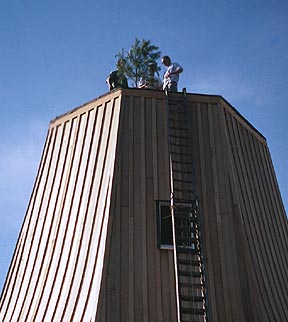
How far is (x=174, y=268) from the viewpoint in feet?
32.0

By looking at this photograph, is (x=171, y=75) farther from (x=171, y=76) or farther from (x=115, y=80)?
(x=115, y=80)

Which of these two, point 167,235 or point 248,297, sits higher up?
point 167,235

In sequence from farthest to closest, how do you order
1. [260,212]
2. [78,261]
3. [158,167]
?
[260,212], [158,167], [78,261]

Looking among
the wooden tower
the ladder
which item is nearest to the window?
the wooden tower

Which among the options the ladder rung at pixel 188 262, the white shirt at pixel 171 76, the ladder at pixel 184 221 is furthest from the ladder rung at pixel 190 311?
the white shirt at pixel 171 76

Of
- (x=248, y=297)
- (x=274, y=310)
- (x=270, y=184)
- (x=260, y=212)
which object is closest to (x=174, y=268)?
(x=248, y=297)

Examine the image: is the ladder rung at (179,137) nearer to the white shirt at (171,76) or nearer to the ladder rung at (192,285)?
the white shirt at (171,76)

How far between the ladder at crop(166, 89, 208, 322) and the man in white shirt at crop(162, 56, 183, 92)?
42 centimetres

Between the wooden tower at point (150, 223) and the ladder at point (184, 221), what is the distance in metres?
0.02

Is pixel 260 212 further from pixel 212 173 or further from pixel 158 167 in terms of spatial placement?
pixel 158 167

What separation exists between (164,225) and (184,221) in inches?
15.2

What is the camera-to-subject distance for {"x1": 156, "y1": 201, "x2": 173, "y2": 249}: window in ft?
32.9

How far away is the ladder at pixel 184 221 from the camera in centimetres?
912

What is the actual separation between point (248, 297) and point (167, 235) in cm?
168
